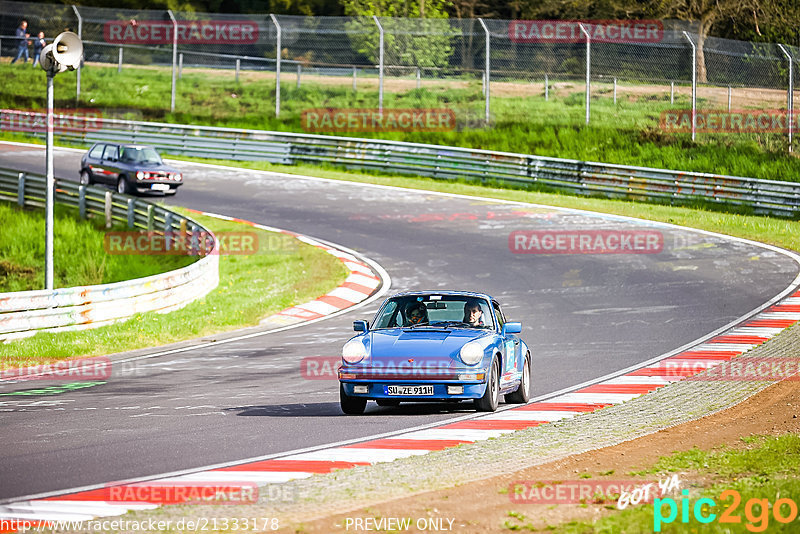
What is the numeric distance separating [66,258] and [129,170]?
6058 mm

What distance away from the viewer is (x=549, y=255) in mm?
23688

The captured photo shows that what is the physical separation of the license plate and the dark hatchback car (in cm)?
2153

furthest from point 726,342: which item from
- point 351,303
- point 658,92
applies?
point 658,92

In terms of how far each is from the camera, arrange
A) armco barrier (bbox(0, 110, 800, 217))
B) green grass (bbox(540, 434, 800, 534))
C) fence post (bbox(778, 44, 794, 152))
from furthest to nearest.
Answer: fence post (bbox(778, 44, 794, 152)), armco barrier (bbox(0, 110, 800, 217)), green grass (bbox(540, 434, 800, 534))

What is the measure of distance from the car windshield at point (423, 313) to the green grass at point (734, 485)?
11.3 ft

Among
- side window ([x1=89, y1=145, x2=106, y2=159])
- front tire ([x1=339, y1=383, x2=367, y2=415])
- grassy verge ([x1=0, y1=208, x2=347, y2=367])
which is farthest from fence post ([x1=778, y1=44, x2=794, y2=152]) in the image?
front tire ([x1=339, y1=383, x2=367, y2=415])

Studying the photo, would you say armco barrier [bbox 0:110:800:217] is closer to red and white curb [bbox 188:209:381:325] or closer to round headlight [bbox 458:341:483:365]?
red and white curb [bbox 188:209:381:325]

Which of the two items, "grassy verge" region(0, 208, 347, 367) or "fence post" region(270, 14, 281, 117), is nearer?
"grassy verge" region(0, 208, 347, 367)

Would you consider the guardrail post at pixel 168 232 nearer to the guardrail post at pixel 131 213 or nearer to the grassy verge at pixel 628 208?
the guardrail post at pixel 131 213

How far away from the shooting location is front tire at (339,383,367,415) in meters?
11.2

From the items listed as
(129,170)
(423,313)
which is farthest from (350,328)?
(129,170)

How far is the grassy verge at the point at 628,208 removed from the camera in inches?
1031

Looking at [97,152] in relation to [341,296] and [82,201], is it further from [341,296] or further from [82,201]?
[341,296]

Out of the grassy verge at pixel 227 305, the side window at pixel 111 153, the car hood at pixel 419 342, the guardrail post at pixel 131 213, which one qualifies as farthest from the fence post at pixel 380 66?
the car hood at pixel 419 342
